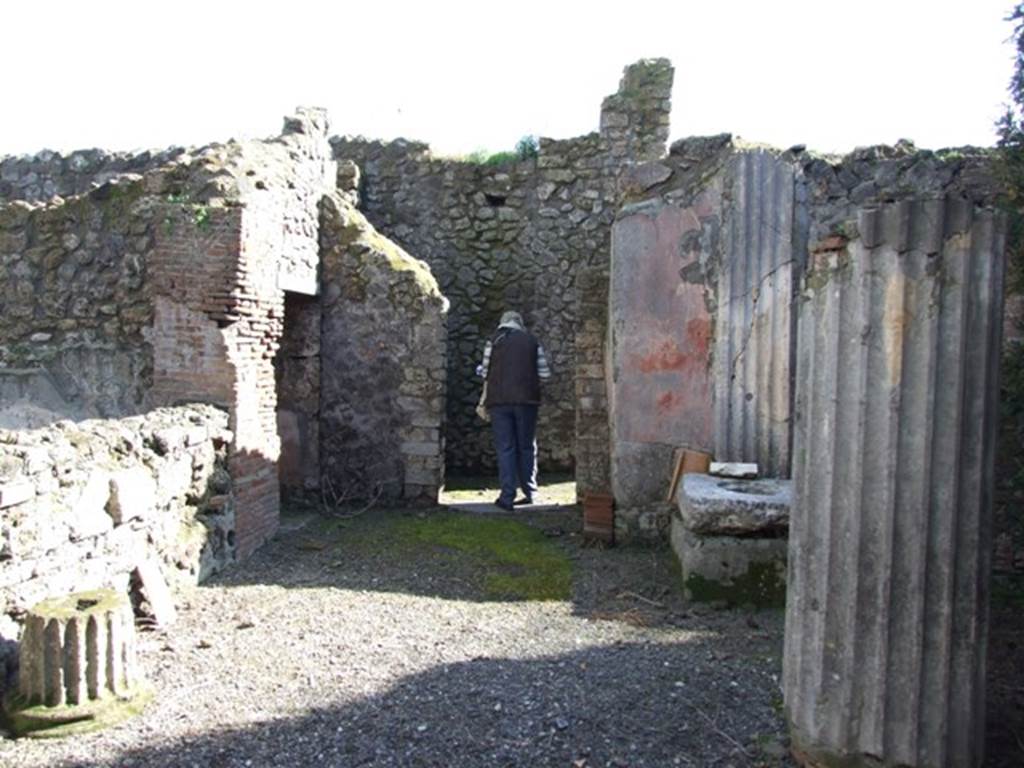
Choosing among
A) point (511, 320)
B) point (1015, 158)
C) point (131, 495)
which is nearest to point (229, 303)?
point (131, 495)

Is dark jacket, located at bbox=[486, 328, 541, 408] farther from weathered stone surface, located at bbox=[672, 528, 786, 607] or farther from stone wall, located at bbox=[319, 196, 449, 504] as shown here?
weathered stone surface, located at bbox=[672, 528, 786, 607]

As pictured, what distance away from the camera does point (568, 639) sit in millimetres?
5078

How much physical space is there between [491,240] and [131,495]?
24.7 feet

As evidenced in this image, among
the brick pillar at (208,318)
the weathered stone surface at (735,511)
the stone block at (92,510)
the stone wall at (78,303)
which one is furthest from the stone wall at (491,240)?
the stone block at (92,510)

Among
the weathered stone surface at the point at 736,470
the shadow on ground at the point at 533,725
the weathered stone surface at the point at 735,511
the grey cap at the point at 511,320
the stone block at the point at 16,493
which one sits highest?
the grey cap at the point at 511,320

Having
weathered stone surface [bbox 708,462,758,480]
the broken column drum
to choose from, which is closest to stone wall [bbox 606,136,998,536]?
weathered stone surface [bbox 708,462,758,480]

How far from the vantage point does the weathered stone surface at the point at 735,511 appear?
18.1 feet

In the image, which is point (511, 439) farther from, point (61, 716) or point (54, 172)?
point (54, 172)

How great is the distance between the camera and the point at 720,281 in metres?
6.71

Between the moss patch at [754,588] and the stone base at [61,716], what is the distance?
3.27 metres

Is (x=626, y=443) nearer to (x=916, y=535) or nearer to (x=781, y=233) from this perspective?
(x=781, y=233)

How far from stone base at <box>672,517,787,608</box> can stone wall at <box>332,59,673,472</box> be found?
6.22 m

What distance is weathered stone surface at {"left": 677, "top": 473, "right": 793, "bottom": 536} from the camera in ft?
18.1

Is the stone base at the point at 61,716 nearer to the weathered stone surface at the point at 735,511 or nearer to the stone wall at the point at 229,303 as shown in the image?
the stone wall at the point at 229,303
